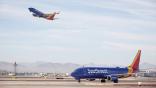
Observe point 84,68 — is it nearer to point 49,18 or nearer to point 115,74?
point 115,74

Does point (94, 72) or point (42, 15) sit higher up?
point (42, 15)

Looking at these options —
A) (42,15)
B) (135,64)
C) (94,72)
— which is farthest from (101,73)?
(42,15)

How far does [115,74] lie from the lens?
347 ft

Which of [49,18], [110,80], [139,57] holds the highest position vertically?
[49,18]

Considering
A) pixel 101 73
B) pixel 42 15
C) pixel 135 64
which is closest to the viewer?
pixel 101 73

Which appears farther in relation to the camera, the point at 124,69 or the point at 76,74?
the point at 124,69

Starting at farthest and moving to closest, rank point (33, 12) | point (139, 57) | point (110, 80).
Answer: point (33, 12), point (139, 57), point (110, 80)

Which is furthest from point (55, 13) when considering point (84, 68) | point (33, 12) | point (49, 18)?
point (84, 68)

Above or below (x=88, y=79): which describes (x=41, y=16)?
above

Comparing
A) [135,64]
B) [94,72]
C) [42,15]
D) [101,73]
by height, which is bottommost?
[101,73]

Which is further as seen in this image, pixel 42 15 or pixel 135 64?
pixel 42 15

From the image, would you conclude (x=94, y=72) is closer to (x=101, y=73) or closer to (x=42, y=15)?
(x=101, y=73)

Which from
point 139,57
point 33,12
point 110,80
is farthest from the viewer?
point 33,12

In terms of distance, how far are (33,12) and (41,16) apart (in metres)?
6.36
